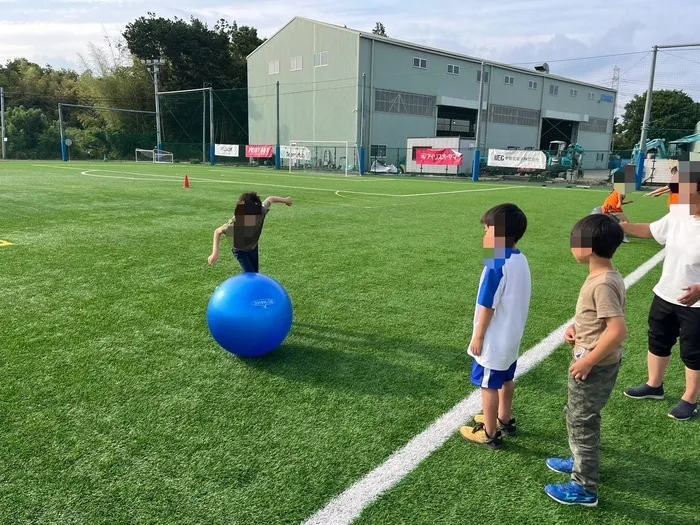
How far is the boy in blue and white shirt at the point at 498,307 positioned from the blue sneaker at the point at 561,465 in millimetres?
314

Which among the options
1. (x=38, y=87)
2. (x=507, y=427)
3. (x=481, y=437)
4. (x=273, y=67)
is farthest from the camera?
(x=38, y=87)

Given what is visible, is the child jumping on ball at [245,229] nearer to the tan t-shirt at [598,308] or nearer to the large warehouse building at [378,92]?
the tan t-shirt at [598,308]

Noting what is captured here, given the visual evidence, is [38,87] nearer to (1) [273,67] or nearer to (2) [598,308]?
(1) [273,67]

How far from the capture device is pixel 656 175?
26.1 metres

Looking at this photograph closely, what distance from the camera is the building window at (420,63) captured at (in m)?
41.6

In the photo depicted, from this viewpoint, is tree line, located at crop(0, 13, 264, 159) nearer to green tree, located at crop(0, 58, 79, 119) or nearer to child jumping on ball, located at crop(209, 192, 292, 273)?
green tree, located at crop(0, 58, 79, 119)

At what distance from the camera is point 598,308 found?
2475 mm

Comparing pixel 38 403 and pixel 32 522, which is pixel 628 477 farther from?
pixel 38 403

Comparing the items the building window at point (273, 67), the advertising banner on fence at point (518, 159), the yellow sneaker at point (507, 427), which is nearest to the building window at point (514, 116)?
the advertising banner on fence at point (518, 159)

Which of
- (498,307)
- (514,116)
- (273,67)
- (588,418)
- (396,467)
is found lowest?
(396,467)

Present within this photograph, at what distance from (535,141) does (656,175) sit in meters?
27.1

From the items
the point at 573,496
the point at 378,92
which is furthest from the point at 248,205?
the point at 378,92

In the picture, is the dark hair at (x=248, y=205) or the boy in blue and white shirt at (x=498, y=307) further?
the dark hair at (x=248, y=205)

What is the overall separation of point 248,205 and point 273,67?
44.9m
